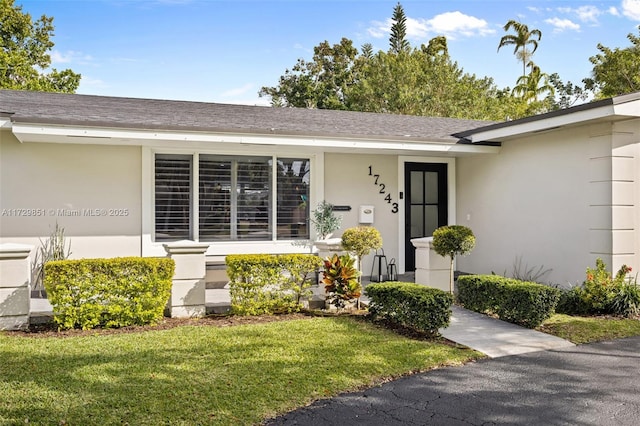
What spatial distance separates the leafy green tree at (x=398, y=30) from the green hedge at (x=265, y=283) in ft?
99.8

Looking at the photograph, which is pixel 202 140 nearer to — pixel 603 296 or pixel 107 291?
pixel 107 291

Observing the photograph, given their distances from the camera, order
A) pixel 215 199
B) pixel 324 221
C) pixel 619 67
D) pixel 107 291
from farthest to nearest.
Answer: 1. pixel 619 67
2. pixel 324 221
3. pixel 215 199
4. pixel 107 291

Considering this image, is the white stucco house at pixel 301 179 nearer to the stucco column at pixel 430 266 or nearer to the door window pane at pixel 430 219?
the door window pane at pixel 430 219

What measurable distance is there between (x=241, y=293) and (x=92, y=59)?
18.9 meters

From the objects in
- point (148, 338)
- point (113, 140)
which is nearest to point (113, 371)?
point (148, 338)

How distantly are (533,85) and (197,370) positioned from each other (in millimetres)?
36154

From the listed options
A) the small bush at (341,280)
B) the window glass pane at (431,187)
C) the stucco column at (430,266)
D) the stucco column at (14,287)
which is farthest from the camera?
the window glass pane at (431,187)

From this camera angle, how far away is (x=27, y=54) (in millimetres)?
23250

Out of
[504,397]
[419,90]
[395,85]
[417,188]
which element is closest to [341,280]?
[504,397]

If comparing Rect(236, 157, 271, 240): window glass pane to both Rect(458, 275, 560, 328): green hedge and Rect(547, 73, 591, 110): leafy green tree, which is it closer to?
Rect(458, 275, 560, 328): green hedge

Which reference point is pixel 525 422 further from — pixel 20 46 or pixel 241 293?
pixel 20 46

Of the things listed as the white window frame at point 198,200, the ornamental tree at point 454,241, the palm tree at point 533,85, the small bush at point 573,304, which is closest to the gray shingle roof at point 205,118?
the white window frame at point 198,200

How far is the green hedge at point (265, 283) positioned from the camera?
684cm

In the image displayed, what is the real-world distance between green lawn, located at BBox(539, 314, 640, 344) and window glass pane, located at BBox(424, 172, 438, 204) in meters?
4.64
